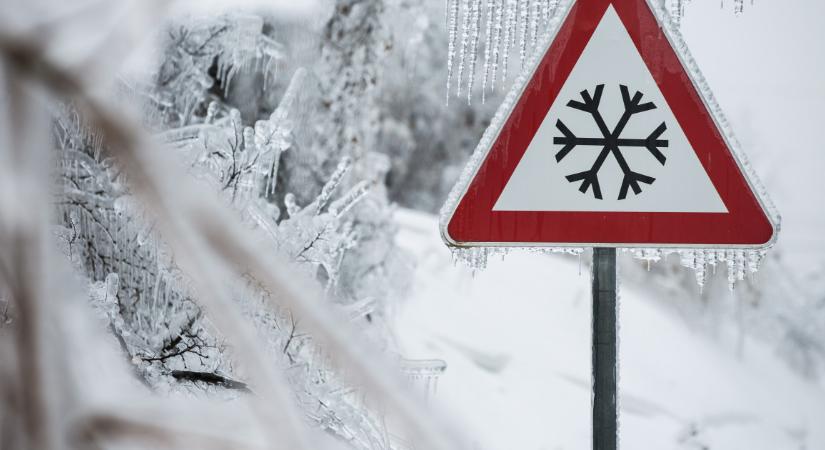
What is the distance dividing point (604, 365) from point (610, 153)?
0.24 meters

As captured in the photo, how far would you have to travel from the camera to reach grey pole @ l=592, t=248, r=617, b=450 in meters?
0.85

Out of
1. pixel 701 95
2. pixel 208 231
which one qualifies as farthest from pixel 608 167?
pixel 208 231

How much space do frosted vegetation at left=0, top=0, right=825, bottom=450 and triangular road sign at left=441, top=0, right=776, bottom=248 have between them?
70 mm

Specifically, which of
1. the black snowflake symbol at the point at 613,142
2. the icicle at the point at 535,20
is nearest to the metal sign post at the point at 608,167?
the black snowflake symbol at the point at 613,142

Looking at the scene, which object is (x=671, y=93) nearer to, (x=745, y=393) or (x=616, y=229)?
(x=616, y=229)

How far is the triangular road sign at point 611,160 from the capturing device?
852 mm

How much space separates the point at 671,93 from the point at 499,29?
0.30 meters

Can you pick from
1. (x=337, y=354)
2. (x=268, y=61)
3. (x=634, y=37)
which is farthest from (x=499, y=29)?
(x=268, y=61)

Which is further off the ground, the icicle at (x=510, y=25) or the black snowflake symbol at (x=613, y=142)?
the icicle at (x=510, y=25)

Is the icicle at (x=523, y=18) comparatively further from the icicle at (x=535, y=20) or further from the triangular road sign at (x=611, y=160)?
the triangular road sign at (x=611, y=160)

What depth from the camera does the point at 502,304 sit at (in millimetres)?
3941

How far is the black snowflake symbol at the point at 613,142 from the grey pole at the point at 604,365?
109 mm

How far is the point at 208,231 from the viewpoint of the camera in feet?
0.73

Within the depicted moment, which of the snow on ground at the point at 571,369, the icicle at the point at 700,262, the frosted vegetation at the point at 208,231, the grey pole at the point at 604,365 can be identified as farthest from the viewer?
the snow on ground at the point at 571,369
